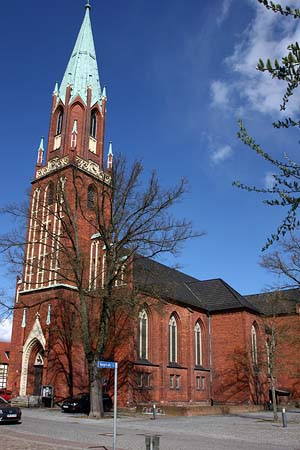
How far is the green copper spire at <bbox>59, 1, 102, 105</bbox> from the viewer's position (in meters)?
39.7

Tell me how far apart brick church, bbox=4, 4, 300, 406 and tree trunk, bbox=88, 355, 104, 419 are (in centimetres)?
501

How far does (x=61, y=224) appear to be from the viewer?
33594 mm

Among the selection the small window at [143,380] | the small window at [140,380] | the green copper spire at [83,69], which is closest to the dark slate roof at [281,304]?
the small window at [143,380]

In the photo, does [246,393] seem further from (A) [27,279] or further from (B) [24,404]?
(A) [27,279]

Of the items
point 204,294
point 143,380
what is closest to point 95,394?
point 143,380

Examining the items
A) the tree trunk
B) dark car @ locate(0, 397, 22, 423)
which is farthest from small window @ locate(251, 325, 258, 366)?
dark car @ locate(0, 397, 22, 423)

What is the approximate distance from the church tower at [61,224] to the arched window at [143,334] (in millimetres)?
4517

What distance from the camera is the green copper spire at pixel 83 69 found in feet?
130

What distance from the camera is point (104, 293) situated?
81.8 ft

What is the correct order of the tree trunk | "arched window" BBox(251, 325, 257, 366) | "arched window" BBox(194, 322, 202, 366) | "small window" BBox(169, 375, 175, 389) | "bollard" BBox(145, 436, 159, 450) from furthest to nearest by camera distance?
"arched window" BBox(194, 322, 202, 366) < "arched window" BBox(251, 325, 257, 366) < "small window" BBox(169, 375, 175, 389) < the tree trunk < "bollard" BBox(145, 436, 159, 450)

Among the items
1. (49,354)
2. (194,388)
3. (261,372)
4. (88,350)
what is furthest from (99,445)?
(261,372)

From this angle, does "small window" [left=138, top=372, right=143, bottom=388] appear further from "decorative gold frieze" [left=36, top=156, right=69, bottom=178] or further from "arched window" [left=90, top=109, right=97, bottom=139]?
"arched window" [left=90, top=109, right=97, bottom=139]

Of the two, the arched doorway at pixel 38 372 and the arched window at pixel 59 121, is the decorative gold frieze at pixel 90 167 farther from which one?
the arched doorway at pixel 38 372

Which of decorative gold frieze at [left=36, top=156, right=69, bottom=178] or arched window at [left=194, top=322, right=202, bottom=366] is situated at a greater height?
decorative gold frieze at [left=36, top=156, right=69, bottom=178]
